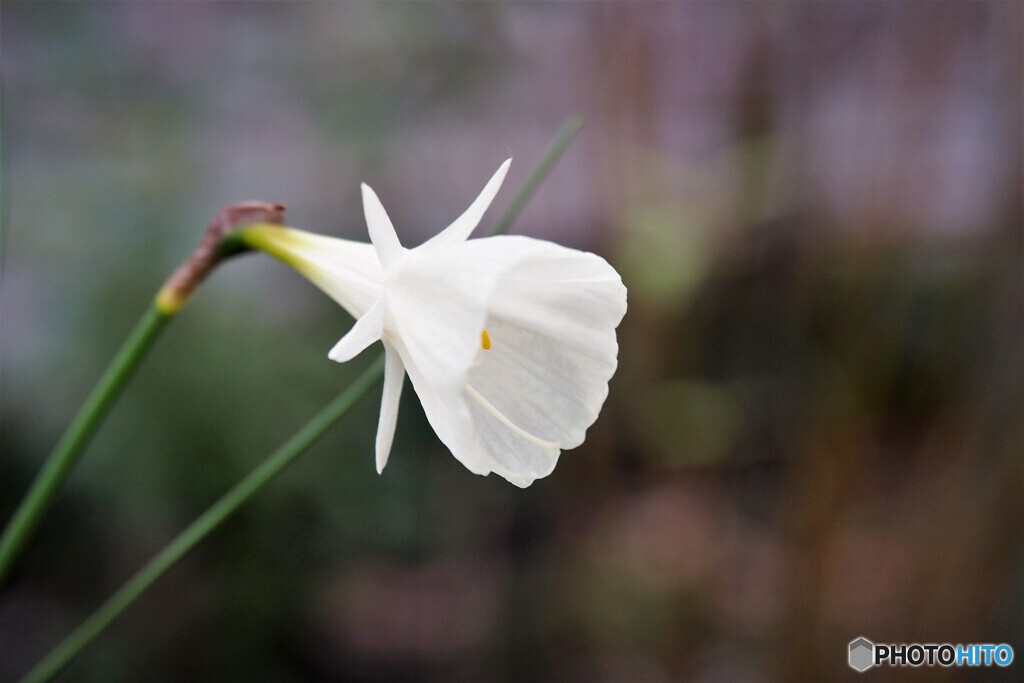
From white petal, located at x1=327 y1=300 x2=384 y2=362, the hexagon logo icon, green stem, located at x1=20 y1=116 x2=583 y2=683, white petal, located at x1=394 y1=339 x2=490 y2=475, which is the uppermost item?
white petal, located at x1=327 y1=300 x2=384 y2=362

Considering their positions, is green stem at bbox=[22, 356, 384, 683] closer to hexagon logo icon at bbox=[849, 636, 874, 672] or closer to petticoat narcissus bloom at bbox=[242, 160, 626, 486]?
petticoat narcissus bloom at bbox=[242, 160, 626, 486]

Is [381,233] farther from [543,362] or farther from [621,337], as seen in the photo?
[621,337]

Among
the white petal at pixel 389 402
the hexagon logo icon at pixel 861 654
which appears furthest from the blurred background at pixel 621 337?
the white petal at pixel 389 402

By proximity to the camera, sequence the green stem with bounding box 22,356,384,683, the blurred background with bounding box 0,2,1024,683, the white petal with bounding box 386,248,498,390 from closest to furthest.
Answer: the white petal with bounding box 386,248,498,390, the green stem with bounding box 22,356,384,683, the blurred background with bounding box 0,2,1024,683

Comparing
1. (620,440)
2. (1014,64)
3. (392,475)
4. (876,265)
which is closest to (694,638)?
(620,440)

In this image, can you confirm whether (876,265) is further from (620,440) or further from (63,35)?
(63,35)

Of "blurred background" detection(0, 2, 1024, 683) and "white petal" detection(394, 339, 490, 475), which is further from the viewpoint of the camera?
"blurred background" detection(0, 2, 1024, 683)

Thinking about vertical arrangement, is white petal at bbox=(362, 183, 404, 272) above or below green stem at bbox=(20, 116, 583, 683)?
above

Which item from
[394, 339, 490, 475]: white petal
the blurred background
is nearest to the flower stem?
[394, 339, 490, 475]: white petal
